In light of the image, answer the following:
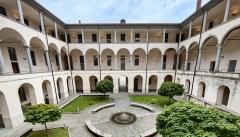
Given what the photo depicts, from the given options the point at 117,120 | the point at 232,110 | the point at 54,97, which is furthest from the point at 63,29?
the point at 232,110

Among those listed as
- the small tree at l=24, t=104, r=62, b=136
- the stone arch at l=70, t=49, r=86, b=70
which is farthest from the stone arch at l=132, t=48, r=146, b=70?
the small tree at l=24, t=104, r=62, b=136

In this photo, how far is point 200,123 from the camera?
446 centimetres

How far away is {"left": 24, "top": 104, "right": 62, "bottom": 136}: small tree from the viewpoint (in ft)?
23.6

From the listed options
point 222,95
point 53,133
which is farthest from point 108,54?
point 222,95

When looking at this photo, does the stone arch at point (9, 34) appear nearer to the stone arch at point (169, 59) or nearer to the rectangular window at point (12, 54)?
the rectangular window at point (12, 54)

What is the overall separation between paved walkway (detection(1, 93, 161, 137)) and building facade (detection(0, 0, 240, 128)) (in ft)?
14.4

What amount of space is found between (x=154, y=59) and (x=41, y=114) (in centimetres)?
1994

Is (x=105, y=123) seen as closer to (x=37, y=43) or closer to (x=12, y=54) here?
(x=12, y=54)

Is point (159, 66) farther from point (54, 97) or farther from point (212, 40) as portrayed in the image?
point (54, 97)

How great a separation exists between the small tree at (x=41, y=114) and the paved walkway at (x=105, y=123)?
241 cm

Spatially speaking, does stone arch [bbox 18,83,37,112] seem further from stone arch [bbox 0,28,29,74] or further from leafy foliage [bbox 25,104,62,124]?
leafy foliage [bbox 25,104,62,124]

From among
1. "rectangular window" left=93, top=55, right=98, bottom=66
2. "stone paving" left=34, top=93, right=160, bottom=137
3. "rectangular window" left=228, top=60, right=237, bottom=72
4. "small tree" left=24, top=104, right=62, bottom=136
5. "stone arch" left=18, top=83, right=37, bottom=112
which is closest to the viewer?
"small tree" left=24, top=104, right=62, bottom=136

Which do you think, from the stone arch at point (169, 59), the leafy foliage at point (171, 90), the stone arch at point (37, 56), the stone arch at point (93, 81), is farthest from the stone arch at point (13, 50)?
the stone arch at point (169, 59)

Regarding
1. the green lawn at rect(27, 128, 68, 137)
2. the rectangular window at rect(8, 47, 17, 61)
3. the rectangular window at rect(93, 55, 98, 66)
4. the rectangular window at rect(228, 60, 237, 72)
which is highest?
the rectangular window at rect(8, 47, 17, 61)
